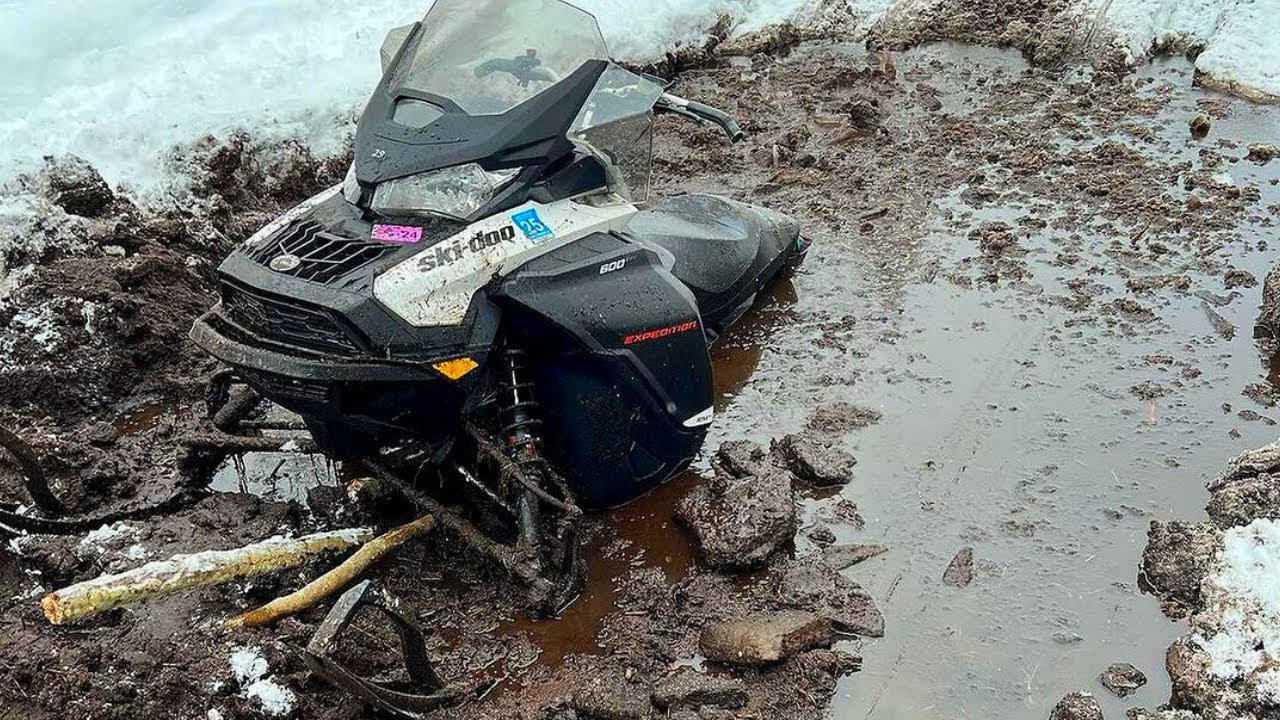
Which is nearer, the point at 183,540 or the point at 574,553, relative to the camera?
the point at 574,553

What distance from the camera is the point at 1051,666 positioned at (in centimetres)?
361

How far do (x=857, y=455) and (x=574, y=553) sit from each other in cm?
146

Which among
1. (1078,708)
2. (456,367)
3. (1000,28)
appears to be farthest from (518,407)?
(1000,28)

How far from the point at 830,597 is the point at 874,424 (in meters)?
1.19

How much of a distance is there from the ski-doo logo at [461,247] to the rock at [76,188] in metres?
2.88

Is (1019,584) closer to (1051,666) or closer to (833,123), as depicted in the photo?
Answer: (1051,666)

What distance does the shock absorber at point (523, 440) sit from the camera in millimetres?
3674

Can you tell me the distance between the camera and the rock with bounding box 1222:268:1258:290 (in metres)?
5.71

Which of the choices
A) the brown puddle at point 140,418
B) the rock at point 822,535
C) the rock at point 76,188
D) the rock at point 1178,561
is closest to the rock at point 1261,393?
the rock at point 1178,561

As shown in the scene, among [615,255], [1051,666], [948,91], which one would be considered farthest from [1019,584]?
[948,91]

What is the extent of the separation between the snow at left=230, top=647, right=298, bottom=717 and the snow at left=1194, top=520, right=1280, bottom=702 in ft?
9.25

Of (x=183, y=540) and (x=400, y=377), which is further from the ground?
(x=400, y=377)

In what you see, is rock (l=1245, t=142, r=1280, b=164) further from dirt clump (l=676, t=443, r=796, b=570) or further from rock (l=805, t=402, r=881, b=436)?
dirt clump (l=676, t=443, r=796, b=570)

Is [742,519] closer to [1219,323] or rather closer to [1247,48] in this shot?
[1219,323]
